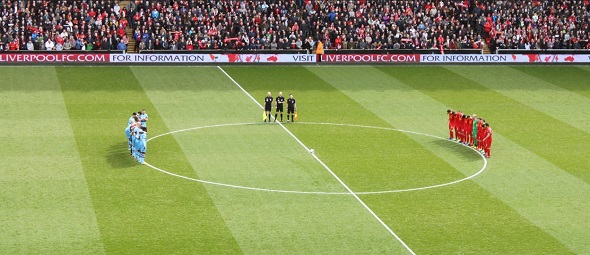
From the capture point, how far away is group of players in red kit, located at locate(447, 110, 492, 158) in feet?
133

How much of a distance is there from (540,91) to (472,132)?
1510 cm

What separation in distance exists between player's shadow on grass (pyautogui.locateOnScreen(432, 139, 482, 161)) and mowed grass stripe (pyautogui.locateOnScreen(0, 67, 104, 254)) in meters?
14.8

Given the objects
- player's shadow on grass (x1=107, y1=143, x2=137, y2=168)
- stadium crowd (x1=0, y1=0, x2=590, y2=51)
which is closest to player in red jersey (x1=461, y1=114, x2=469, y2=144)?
player's shadow on grass (x1=107, y1=143, x2=137, y2=168)

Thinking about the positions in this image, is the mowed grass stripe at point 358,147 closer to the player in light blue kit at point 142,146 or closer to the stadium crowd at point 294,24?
the player in light blue kit at point 142,146

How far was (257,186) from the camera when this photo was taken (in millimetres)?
35562

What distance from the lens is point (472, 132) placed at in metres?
42.0

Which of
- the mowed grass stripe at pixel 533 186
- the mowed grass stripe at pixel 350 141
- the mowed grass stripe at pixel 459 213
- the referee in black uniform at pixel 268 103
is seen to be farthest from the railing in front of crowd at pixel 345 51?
the mowed grass stripe at pixel 459 213

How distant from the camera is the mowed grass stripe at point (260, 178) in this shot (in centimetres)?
2986

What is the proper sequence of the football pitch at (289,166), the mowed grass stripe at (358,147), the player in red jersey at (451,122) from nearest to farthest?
the football pitch at (289,166)
the mowed grass stripe at (358,147)
the player in red jersey at (451,122)

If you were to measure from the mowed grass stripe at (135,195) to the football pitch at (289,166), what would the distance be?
0.31 ft

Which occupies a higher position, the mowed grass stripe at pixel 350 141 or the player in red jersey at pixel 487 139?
the player in red jersey at pixel 487 139

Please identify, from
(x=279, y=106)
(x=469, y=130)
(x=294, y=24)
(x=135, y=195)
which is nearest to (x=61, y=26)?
(x=294, y=24)

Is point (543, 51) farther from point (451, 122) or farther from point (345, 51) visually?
point (451, 122)

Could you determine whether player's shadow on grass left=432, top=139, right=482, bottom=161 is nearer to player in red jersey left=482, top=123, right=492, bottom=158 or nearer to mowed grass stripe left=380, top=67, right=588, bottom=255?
player in red jersey left=482, top=123, right=492, bottom=158
